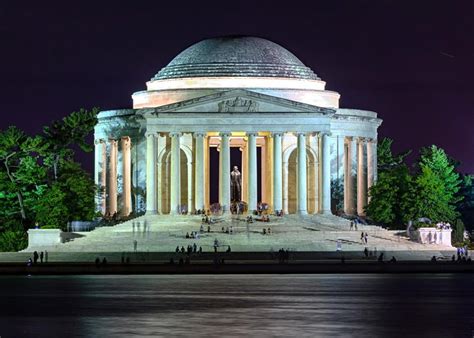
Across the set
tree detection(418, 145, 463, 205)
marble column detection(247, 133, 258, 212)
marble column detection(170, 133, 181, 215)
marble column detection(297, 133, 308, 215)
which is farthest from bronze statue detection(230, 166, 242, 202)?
tree detection(418, 145, 463, 205)

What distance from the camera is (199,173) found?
155 meters

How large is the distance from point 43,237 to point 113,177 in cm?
3095

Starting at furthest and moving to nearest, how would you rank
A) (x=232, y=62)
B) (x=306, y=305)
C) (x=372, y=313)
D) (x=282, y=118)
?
(x=232, y=62) → (x=282, y=118) → (x=306, y=305) → (x=372, y=313)

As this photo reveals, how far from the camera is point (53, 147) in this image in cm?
15962

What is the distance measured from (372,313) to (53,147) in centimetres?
9853

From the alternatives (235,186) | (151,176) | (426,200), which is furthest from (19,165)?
(426,200)

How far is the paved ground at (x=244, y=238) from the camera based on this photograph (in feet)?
425

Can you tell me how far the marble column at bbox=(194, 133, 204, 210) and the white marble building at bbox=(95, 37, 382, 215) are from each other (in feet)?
0.34

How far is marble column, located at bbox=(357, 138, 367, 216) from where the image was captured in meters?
167

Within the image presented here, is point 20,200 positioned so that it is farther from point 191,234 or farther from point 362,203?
point 362,203

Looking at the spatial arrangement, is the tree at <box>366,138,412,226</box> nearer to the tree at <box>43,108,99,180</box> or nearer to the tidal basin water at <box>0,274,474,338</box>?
the tree at <box>43,108,99,180</box>

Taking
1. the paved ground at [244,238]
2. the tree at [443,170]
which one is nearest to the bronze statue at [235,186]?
the paved ground at [244,238]

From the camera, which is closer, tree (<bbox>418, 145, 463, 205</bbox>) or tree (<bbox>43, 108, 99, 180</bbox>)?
tree (<bbox>43, 108, 99, 180</bbox>)

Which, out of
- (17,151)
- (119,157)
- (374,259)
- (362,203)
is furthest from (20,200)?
(374,259)
